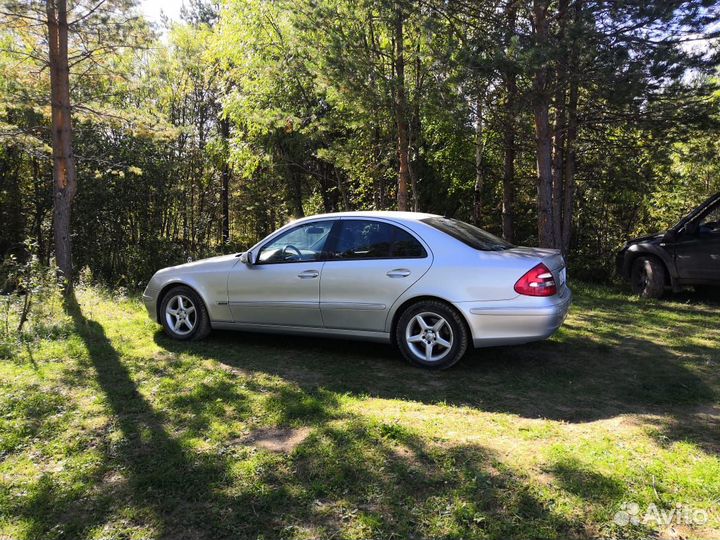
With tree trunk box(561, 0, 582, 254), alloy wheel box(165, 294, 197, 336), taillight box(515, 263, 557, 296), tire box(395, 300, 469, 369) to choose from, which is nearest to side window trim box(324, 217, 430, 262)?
tire box(395, 300, 469, 369)

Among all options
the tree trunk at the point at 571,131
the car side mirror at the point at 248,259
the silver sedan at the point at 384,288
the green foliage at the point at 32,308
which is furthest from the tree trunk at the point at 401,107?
the green foliage at the point at 32,308

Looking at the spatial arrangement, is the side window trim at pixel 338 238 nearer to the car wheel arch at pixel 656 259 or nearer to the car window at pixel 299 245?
the car window at pixel 299 245

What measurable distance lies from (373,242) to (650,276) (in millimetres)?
6108

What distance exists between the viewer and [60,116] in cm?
891

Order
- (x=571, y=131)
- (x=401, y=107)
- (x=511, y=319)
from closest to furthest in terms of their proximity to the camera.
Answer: (x=511, y=319) → (x=401, y=107) → (x=571, y=131)

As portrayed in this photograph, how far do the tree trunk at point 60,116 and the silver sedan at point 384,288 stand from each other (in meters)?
4.02

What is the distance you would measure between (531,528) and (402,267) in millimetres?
2918

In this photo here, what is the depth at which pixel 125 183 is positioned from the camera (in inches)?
585

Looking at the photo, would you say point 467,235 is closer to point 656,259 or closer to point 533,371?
point 533,371

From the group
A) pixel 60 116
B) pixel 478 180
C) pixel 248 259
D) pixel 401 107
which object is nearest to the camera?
pixel 248 259

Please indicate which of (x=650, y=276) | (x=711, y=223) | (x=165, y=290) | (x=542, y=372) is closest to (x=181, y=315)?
(x=165, y=290)

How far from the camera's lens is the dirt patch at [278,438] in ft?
11.4

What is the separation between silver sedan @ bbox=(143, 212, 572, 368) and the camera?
191 inches

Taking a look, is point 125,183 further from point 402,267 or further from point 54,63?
point 402,267
